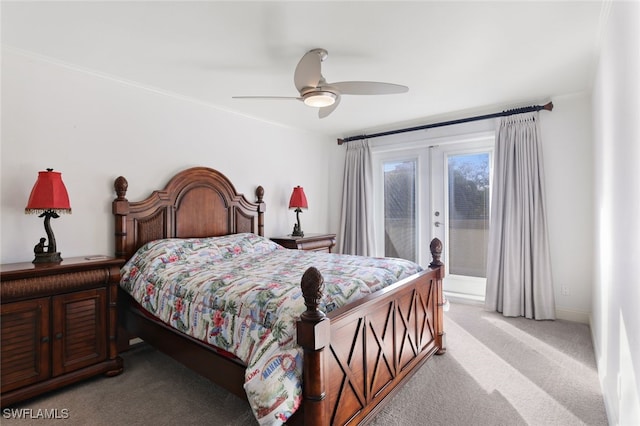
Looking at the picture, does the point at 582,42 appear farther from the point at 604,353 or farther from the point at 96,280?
the point at 96,280

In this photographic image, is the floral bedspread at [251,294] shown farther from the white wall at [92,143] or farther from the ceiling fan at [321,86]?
the ceiling fan at [321,86]

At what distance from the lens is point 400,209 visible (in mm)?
4844

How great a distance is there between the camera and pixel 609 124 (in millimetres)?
2066

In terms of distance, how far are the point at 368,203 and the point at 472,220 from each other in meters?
1.44

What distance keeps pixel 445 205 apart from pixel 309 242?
1.92 meters

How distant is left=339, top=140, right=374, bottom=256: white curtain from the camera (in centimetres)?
488

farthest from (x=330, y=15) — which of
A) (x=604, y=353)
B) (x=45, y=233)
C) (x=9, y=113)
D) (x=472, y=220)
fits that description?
(x=472, y=220)

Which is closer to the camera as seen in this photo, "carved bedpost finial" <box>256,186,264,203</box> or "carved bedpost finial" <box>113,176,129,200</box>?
"carved bedpost finial" <box>113,176,129,200</box>

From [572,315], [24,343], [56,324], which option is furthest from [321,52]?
[572,315]

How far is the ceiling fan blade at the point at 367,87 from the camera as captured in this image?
7.72ft

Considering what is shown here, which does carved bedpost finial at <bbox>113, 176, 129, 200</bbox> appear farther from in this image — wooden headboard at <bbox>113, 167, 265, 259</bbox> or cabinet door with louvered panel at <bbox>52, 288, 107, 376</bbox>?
cabinet door with louvered panel at <bbox>52, 288, 107, 376</bbox>

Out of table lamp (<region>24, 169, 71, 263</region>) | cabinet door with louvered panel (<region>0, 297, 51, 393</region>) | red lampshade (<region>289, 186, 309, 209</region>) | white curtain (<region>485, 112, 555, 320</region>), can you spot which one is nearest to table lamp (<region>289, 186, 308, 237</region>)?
red lampshade (<region>289, 186, 309, 209</region>)

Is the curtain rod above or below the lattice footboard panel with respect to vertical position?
above

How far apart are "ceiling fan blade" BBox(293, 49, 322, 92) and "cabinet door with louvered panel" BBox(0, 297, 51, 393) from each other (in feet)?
7.51
